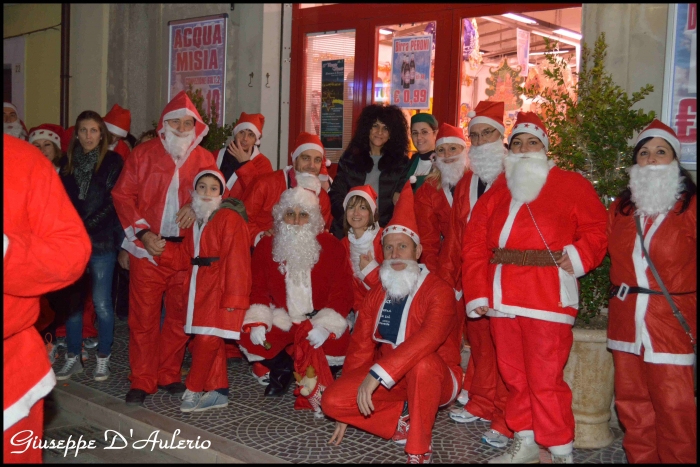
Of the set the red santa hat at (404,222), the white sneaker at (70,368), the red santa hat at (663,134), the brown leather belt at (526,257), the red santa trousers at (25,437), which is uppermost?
the red santa hat at (663,134)

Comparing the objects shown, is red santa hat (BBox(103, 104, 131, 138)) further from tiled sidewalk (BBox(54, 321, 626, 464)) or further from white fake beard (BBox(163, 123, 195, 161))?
tiled sidewalk (BBox(54, 321, 626, 464))

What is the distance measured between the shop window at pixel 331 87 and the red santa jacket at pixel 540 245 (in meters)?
4.43

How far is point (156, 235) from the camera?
550cm

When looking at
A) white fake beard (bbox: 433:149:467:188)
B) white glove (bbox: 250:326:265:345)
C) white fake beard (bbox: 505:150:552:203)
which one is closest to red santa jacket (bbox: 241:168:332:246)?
white glove (bbox: 250:326:265:345)

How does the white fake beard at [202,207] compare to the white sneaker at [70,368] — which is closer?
the white fake beard at [202,207]

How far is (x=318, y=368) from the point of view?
5.18 m

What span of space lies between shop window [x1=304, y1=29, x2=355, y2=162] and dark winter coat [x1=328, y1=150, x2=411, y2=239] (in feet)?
7.44

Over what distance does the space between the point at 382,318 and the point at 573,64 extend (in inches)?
154

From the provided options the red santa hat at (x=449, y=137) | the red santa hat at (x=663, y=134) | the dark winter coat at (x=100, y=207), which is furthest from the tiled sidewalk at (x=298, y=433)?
the red santa hat at (x=449, y=137)

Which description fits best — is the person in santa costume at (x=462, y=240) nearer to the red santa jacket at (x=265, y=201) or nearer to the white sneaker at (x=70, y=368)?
the red santa jacket at (x=265, y=201)

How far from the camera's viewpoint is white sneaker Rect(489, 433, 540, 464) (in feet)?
14.0

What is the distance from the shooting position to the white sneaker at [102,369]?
6.06 m

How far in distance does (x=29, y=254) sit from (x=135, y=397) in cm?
327

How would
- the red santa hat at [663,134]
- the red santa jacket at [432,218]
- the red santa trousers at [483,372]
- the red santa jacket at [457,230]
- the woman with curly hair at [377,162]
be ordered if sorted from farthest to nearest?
the woman with curly hair at [377,162] < the red santa jacket at [432,218] < the red santa jacket at [457,230] < the red santa trousers at [483,372] < the red santa hat at [663,134]
